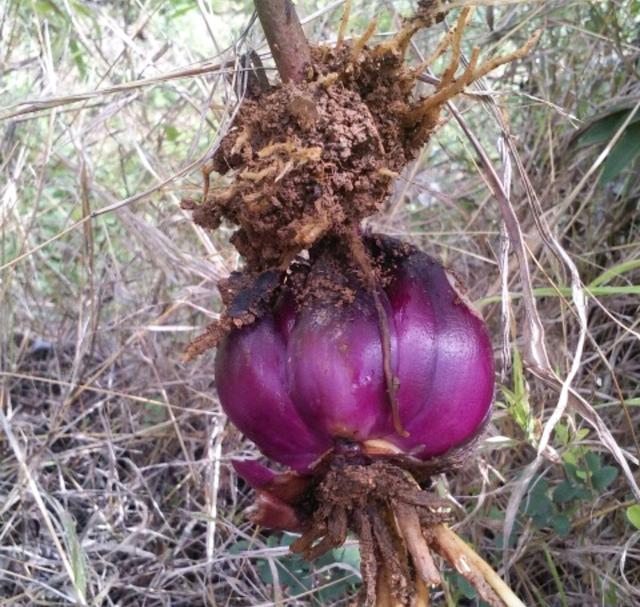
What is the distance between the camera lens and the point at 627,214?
133cm

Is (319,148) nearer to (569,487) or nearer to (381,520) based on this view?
(381,520)

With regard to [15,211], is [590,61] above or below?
below

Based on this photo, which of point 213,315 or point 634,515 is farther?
point 213,315

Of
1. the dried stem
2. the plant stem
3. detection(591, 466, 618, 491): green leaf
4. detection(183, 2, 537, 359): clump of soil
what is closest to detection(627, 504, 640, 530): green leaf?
detection(591, 466, 618, 491): green leaf

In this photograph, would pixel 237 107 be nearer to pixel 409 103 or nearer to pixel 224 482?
pixel 409 103

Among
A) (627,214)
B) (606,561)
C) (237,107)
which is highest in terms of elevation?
(237,107)

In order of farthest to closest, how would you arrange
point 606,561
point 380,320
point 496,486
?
point 496,486
point 606,561
point 380,320

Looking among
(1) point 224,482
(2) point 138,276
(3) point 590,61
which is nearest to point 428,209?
(3) point 590,61

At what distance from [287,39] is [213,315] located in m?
0.58

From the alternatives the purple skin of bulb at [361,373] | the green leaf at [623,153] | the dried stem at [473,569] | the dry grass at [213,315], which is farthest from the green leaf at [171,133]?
the dried stem at [473,569]

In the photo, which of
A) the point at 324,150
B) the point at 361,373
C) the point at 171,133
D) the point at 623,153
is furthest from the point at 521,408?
the point at 171,133

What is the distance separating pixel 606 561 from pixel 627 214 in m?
0.57

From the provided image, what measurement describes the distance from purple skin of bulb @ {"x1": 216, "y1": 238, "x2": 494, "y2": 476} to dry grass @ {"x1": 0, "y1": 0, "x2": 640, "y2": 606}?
0.13 meters

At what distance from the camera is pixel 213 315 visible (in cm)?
124
